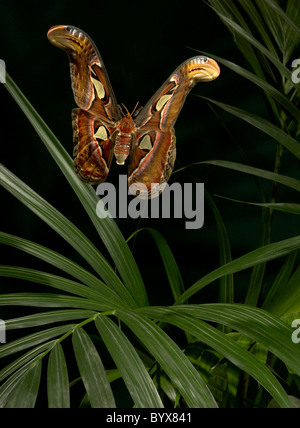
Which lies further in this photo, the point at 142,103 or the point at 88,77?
the point at 142,103

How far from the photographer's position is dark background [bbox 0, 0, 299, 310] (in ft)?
3.70

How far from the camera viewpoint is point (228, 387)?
760 mm

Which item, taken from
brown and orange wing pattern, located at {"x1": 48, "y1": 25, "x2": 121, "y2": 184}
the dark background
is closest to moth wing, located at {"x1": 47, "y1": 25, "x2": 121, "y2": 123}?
brown and orange wing pattern, located at {"x1": 48, "y1": 25, "x2": 121, "y2": 184}

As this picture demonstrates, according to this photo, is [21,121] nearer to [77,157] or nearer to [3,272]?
[77,157]

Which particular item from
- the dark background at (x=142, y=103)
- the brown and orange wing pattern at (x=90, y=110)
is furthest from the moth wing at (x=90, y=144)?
the dark background at (x=142, y=103)

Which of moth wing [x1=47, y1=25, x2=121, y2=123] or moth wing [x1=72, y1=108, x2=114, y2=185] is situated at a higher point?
moth wing [x1=47, y1=25, x2=121, y2=123]

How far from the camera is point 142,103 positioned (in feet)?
3.78

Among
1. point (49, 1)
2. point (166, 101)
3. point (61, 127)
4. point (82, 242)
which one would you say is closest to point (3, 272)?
point (82, 242)

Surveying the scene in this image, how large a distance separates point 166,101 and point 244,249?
1.79 feet

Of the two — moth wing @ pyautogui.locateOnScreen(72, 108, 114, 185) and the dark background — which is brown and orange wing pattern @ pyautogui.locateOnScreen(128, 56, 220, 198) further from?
the dark background

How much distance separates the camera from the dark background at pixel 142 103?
1127 millimetres

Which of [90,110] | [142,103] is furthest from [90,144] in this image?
[142,103]

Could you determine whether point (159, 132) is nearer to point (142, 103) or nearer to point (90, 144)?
point (90, 144)

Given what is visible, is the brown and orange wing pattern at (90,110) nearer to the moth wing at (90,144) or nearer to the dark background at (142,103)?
the moth wing at (90,144)
